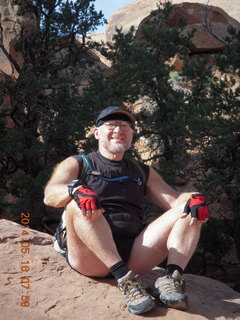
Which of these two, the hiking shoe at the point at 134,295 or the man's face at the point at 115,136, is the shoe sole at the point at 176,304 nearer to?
the hiking shoe at the point at 134,295

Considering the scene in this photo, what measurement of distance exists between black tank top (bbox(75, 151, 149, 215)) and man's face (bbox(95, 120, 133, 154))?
99mm

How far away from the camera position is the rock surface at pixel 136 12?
18312 millimetres

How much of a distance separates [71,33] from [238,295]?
8.17m

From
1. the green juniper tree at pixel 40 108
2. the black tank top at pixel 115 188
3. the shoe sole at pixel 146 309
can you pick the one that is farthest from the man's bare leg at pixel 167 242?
the green juniper tree at pixel 40 108

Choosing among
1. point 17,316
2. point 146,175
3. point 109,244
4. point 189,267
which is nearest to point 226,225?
point 189,267

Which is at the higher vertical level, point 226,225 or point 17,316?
point 17,316

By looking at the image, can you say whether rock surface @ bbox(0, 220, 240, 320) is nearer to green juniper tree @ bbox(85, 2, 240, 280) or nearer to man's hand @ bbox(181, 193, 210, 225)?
man's hand @ bbox(181, 193, 210, 225)

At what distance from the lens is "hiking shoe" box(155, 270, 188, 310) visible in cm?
306

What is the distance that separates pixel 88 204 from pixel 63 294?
71 cm

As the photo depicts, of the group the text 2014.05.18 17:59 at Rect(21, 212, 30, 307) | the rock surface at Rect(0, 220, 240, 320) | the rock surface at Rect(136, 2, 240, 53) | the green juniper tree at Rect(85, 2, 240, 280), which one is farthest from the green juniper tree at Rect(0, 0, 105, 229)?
the rock surface at Rect(136, 2, 240, 53)

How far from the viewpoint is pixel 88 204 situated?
9.78 ft

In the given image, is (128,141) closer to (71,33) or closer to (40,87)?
(40,87)

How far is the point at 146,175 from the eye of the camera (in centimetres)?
370

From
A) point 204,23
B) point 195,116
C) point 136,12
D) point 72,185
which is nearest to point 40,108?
point 195,116
